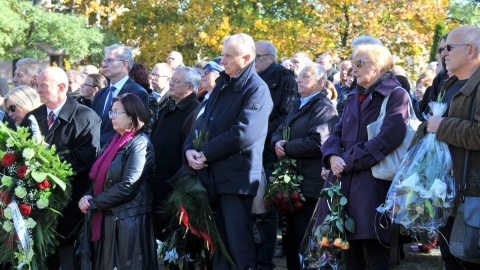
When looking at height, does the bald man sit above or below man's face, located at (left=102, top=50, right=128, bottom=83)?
below

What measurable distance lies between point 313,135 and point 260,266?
1644 mm

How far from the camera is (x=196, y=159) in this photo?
6773 millimetres

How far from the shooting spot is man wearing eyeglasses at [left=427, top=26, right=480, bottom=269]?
5254mm

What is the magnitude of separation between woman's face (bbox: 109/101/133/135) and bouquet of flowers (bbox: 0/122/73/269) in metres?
0.60

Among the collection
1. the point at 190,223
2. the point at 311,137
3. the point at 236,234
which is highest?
the point at 311,137

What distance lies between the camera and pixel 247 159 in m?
6.84

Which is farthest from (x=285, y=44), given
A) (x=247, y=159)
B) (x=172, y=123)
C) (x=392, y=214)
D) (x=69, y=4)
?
(x=392, y=214)

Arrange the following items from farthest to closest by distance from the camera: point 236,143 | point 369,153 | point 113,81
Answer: point 113,81
point 236,143
point 369,153

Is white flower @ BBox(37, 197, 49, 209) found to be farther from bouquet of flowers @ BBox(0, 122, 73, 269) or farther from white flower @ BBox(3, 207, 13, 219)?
white flower @ BBox(3, 207, 13, 219)

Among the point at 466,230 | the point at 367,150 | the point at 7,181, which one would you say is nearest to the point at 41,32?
the point at 7,181

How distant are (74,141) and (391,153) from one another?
3.11 meters

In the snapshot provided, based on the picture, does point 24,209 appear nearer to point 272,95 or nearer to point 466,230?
point 272,95

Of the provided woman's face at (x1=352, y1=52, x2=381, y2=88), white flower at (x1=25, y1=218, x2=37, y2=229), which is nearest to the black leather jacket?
white flower at (x1=25, y1=218, x2=37, y2=229)

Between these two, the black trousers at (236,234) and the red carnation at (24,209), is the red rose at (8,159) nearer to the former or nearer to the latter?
the red carnation at (24,209)
